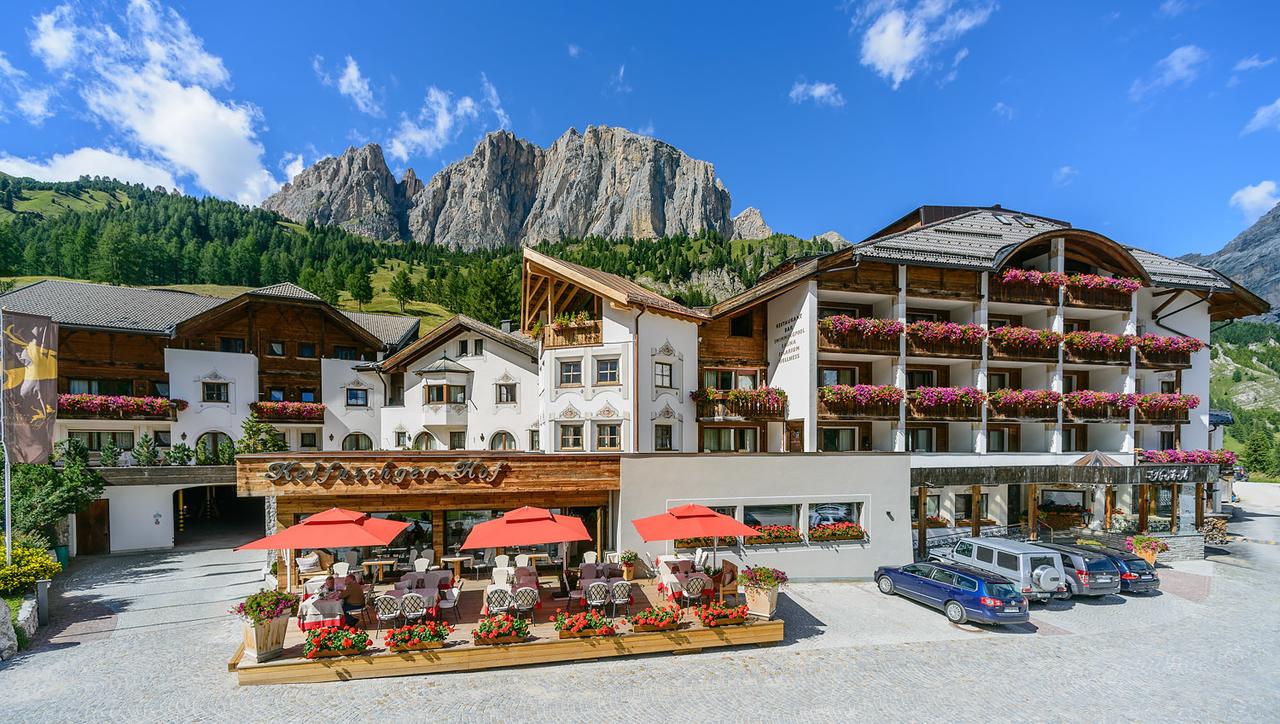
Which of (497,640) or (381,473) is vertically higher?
(381,473)

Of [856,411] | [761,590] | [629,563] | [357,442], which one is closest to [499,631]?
[629,563]

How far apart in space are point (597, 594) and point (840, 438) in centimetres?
1778

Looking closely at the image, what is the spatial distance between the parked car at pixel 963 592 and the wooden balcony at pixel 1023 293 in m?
15.6

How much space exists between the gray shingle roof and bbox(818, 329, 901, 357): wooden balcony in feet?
105

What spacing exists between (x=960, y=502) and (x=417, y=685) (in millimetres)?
24969

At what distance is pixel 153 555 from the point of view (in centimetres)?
2425

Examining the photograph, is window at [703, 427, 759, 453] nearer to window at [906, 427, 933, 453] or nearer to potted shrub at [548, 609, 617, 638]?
window at [906, 427, 933, 453]

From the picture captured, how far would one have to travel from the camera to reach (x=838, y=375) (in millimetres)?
27328

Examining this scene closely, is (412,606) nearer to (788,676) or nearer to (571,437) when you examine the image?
(788,676)

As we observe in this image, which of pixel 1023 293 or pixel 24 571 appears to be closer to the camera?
pixel 24 571

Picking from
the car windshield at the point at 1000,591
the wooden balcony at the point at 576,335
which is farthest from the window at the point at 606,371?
the car windshield at the point at 1000,591

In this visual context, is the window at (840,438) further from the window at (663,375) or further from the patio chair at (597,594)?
the patio chair at (597,594)

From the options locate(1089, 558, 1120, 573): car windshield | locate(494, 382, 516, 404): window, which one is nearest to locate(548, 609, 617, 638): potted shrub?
locate(1089, 558, 1120, 573): car windshield

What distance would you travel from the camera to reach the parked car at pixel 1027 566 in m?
17.8
